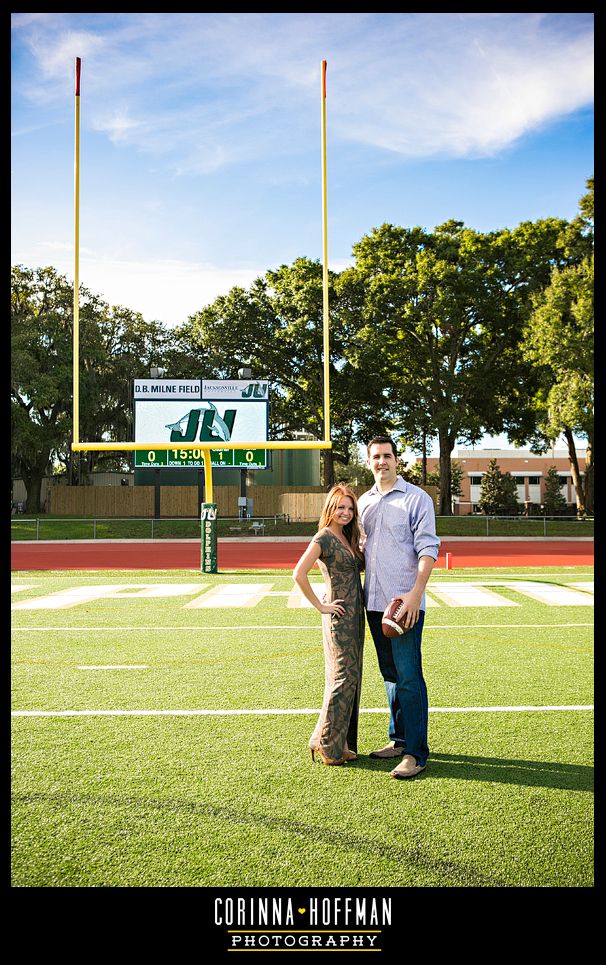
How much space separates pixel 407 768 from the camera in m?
3.97

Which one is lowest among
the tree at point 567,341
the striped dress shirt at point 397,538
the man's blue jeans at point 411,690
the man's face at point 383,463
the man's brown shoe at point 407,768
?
the man's brown shoe at point 407,768

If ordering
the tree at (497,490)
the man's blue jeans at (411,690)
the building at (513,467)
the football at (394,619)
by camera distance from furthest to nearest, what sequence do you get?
the building at (513,467)
the tree at (497,490)
the man's blue jeans at (411,690)
the football at (394,619)

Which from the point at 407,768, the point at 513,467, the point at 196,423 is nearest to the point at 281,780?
the point at 407,768

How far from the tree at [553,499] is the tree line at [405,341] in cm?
473

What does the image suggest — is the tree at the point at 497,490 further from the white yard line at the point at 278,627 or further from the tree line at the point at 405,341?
the white yard line at the point at 278,627

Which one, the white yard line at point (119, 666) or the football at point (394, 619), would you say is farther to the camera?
the white yard line at point (119, 666)

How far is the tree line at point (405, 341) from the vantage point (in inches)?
1300

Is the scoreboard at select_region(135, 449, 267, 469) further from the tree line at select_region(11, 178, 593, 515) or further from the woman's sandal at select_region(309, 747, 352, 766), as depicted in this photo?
the woman's sandal at select_region(309, 747, 352, 766)

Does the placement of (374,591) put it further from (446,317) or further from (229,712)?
(446,317)

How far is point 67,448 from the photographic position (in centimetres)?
3994

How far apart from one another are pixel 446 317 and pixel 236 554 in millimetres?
17049

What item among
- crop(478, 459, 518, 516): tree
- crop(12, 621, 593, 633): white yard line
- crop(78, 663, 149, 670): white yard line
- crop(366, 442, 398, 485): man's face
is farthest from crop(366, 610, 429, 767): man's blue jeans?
crop(478, 459, 518, 516): tree

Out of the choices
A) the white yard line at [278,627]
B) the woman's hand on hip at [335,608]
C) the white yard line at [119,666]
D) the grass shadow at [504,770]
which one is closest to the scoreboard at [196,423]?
the white yard line at [278,627]
